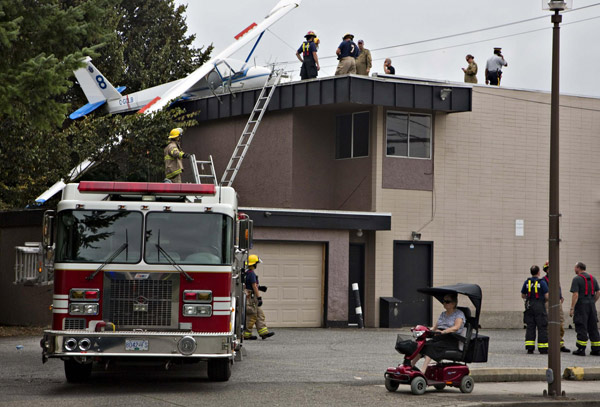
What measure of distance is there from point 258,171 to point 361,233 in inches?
186

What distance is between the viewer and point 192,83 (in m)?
34.6

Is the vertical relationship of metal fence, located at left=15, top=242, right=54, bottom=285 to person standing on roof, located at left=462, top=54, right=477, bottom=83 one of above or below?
below

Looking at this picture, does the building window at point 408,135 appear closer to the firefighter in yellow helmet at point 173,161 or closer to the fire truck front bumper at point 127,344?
the firefighter in yellow helmet at point 173,161

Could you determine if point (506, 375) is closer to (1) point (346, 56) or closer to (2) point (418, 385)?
(2) point (418, 385)

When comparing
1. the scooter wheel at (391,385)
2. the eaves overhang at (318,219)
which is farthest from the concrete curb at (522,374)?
the eaves overhang at (318,219)

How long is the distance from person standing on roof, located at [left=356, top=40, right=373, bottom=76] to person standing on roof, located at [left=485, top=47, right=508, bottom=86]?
440 centimetres

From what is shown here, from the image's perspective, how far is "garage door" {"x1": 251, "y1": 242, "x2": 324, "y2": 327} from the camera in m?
26.3

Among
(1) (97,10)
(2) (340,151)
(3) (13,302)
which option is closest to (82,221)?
(1) (97,10)

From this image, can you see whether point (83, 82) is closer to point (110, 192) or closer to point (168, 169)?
point (168, 169)

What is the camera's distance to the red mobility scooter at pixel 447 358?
12828 millimetres

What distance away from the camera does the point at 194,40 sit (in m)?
50.8

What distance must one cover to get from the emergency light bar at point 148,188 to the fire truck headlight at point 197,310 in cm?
156

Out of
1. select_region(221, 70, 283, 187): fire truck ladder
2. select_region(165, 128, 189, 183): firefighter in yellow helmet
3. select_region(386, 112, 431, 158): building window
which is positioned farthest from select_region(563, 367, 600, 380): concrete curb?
select_region(221, 70, 283, 187): fire truck ladder

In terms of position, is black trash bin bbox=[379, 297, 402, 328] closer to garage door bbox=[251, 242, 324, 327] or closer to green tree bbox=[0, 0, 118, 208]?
garage door bbox=[251, 242, 324, 327]
